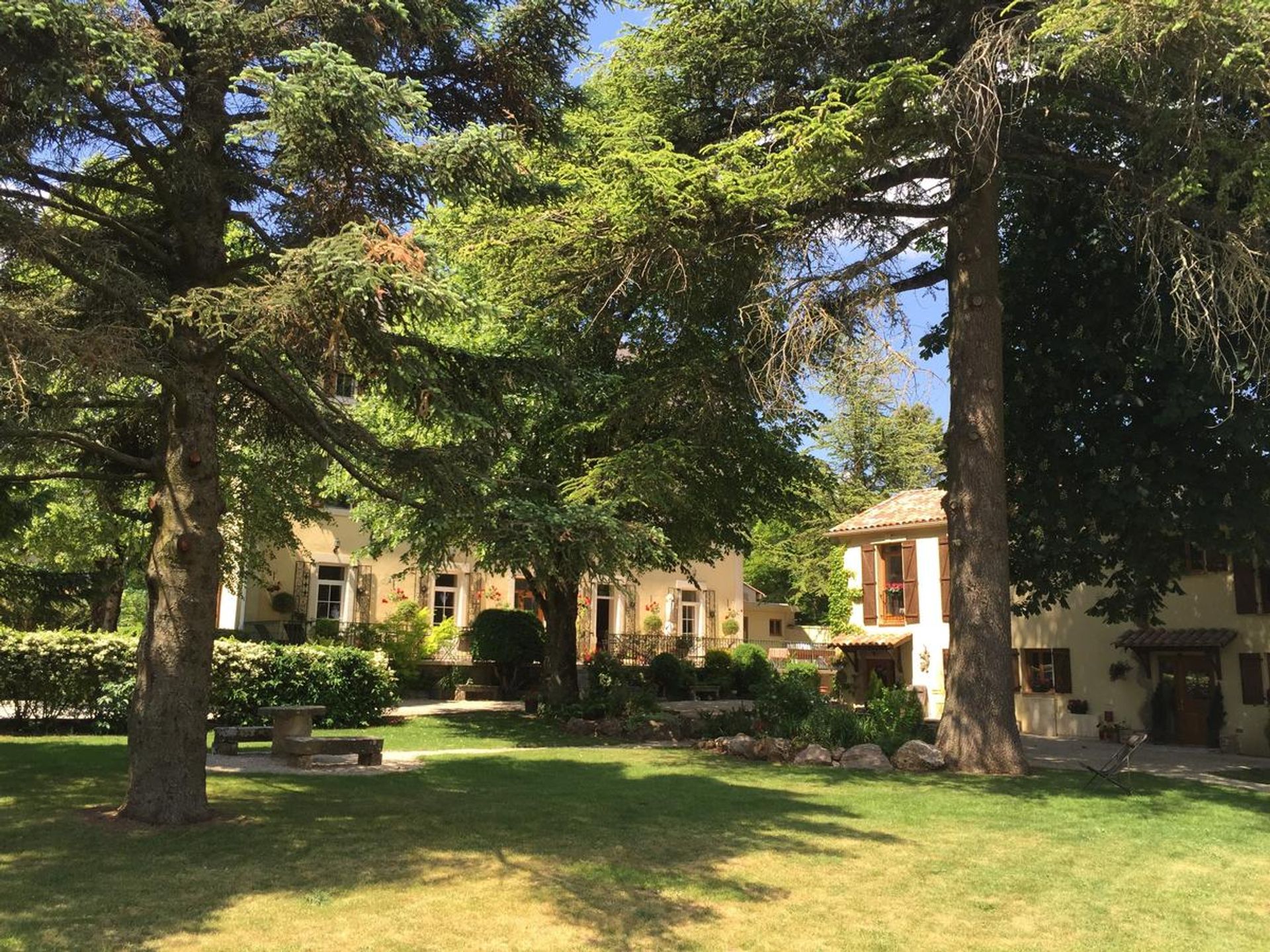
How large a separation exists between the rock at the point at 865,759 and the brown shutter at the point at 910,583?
13372mm

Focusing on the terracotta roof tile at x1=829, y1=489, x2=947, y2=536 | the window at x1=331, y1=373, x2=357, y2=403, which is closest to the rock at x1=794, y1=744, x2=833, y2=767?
the window at x1=331, y1=373, x2=357, y2=403

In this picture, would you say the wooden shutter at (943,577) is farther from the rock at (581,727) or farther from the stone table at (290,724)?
the stone table at (290,724)

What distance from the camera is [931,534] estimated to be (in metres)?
27.1

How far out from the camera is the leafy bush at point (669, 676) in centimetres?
2814

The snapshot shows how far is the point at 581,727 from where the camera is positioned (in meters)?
18.3

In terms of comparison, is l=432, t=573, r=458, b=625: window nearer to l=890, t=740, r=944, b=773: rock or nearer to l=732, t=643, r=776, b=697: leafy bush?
l=732, t=643, r=776, b=697: leafy bush

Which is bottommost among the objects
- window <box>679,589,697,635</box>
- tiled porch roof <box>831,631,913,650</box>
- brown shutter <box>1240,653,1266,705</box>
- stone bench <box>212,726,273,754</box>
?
stone bench <box>212,726,273,754</box>

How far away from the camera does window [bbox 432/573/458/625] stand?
2834 centimetres

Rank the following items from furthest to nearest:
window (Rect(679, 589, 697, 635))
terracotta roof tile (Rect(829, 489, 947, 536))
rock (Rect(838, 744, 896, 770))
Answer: window (Rect(679, 589, 697, 635)) → terracotta roof tile (Rect(829, 489, 947, 536)) → rock (Rect(838, 744, 896, 770))

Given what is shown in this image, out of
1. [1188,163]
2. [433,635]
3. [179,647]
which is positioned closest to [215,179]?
[179,647]

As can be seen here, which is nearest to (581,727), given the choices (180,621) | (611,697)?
(611,697)

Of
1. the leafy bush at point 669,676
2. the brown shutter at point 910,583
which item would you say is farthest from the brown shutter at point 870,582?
the leafy bush at point 669,676

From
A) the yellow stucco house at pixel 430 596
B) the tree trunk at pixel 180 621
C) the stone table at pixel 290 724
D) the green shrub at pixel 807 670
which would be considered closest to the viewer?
the tree trunk at pixel 180 621

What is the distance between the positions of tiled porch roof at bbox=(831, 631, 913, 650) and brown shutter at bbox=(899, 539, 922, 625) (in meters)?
0.47
